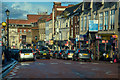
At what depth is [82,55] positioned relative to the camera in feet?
104

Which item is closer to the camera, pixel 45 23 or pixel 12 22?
pixel 45 23

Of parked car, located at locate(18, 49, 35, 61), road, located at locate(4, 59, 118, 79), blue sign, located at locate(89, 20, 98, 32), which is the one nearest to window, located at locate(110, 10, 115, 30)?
blue sign, located at locate(89, 20, 98, 32)

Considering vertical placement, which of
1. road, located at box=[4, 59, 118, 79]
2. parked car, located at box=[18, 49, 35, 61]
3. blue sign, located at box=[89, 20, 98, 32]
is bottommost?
road, located at box=[4, 59, 118, 79]

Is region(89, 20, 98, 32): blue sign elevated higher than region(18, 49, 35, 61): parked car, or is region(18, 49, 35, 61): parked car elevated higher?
region(89, 20, 98, 32): blue sign

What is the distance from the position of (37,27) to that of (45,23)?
1372 cm

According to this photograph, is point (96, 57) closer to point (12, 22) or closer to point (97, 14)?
point (97, 14)

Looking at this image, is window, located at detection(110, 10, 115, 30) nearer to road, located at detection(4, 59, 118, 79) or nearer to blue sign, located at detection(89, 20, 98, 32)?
blue sign, located at detection(89, 20, 98, 32)

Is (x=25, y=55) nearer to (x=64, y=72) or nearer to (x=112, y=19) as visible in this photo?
(x=112, y=19)

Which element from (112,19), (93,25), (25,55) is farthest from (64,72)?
(93,25)

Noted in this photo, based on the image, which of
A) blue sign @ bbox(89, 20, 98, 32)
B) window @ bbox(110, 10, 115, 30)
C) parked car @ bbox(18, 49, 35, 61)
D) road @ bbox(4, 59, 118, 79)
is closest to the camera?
road @ bbox(4, 59, 118, 79)

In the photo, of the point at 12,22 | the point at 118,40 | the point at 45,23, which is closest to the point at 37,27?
the point at 45,23

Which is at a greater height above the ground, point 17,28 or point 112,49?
point 17,28

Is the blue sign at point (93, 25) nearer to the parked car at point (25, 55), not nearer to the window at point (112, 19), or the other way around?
the window at point (112, 19)

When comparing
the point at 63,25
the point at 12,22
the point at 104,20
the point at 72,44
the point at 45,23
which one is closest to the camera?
the point at 104,20
